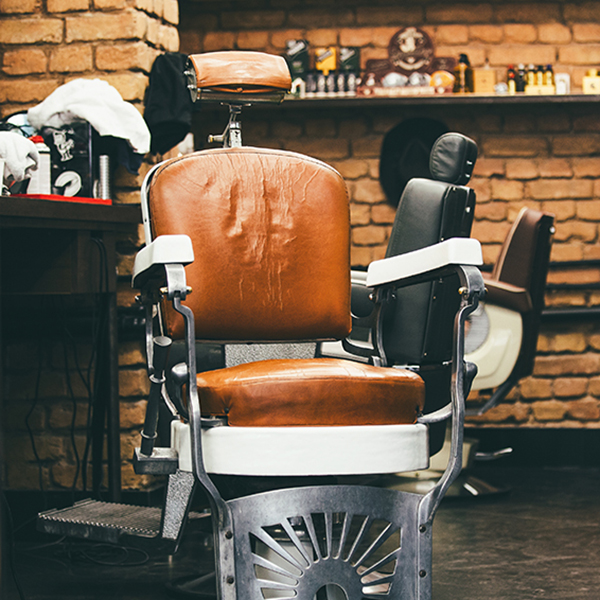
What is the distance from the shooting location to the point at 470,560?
91.4 inches

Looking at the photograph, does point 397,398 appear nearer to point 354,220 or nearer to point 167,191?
point 167,191

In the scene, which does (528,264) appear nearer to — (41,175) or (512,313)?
(512,313)

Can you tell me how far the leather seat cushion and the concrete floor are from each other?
0.85m

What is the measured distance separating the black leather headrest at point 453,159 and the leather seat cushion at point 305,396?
1148 mm

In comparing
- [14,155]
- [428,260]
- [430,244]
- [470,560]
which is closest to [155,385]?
[428,260]

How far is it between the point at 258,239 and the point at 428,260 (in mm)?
409

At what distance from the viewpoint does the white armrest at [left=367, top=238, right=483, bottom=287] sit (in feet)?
4.68

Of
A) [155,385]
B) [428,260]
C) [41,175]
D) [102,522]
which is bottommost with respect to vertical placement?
[102,522]

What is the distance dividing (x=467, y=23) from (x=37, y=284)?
8.48ft

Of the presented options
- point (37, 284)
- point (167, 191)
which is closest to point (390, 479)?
point (37, 284)

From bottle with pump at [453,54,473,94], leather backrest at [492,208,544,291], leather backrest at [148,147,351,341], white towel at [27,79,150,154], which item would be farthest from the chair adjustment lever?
bottle with pump at [453,54,473,94]

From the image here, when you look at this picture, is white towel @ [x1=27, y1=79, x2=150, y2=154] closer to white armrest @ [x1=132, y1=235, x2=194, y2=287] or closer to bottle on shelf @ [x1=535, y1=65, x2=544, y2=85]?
white armrest @ [x1=132, y1=235, x2=194, y2=287]

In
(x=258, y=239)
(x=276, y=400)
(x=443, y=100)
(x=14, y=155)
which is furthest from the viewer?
(x=443, y=100)

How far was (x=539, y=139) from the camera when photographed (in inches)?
154
